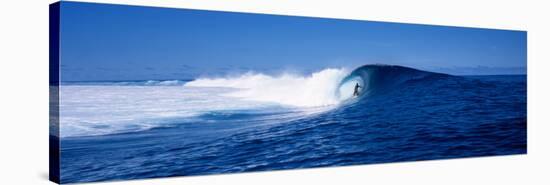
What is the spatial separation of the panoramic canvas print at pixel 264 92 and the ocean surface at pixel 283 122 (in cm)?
1

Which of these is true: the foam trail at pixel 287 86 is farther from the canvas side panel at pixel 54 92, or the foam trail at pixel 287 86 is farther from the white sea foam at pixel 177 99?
the canvas side panel at pixel 54 92

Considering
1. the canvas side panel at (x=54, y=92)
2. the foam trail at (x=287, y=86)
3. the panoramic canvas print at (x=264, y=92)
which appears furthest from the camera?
the foam trail at (x=287, y=86)

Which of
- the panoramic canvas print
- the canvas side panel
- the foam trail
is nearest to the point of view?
the canvas side panel

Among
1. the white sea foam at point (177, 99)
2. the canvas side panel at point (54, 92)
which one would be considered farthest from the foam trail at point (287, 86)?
the canvas side panel at point (54, 92)

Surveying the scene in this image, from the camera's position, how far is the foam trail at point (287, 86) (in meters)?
6.89

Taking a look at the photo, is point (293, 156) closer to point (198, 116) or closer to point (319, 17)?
point (198, 116)

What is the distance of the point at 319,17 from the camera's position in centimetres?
737

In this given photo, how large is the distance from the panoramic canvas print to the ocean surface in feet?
0.04

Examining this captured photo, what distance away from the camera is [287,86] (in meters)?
7.18

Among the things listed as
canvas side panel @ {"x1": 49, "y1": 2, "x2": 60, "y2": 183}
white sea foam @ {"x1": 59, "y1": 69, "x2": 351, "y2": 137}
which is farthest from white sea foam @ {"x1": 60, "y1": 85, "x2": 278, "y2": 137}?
canvas side panel @ {"x1": 49, "y1": 2, "x2": 60, "y2": 183}

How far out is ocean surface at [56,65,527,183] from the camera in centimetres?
617

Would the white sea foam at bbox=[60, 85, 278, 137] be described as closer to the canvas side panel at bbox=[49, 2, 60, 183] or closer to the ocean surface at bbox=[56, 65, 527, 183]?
the ocean surface at bbox=[56, 65, 527, 183]

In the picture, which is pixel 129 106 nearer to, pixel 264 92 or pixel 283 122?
pixel 264 92

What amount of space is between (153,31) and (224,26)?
80 cm
